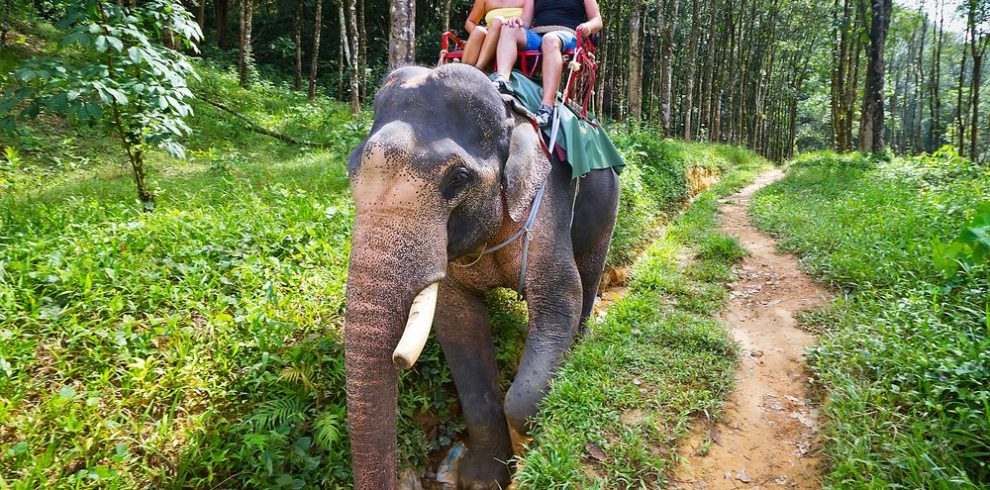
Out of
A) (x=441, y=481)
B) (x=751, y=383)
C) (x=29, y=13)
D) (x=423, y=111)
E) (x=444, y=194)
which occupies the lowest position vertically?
(x=441, y=481)

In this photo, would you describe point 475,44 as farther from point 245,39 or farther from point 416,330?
point 245,39

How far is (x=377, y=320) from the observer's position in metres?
2.11

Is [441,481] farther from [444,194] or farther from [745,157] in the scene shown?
[745,157]

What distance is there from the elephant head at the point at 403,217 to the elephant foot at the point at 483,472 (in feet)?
3.60

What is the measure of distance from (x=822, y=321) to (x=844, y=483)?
2018 mm

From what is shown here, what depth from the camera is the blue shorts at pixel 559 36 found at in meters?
3.90

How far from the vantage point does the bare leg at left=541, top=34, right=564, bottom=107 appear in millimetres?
3598

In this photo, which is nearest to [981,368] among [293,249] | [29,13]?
[293,249]

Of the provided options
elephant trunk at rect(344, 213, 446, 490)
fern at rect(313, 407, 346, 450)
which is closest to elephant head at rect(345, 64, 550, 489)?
elephant trunk at rect(344, 213, 446, 490)

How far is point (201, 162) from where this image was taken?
7.57m

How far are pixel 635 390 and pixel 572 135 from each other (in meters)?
1.58

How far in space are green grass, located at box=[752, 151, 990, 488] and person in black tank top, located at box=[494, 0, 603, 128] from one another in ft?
7.27

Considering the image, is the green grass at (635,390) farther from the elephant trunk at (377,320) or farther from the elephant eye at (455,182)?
the elephant eye at (455,182)

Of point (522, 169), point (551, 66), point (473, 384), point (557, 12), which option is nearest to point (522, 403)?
point (473, 384)
